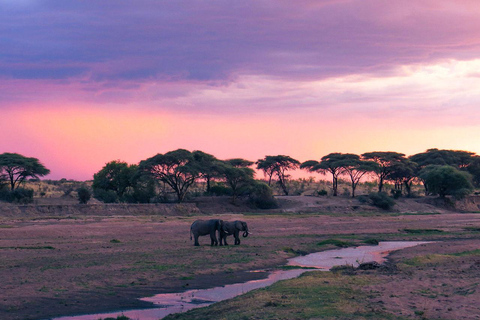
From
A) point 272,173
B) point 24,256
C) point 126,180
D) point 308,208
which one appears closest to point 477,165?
point 272,173

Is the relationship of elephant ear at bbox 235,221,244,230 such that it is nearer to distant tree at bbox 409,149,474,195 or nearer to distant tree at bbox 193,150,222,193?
distant tree at bbox 193,150,222,193

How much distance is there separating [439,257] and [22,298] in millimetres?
16117

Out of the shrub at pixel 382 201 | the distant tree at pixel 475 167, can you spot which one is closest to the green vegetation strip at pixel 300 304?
the shrub at pixel 382 201

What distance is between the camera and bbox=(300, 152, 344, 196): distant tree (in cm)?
8288

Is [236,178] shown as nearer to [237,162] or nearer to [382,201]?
[237,162]

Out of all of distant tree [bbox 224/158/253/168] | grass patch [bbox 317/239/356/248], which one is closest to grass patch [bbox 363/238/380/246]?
grass patch [bbox 317/239/356/248]

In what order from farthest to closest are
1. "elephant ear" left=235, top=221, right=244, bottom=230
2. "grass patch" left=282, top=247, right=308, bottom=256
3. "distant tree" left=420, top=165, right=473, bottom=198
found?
"distant tree" left=420, top=165, right=473, bottom=198 → "elephant ear" left=235, top=221, right=244, bottom=230 → "grass patch" left=282, top=247, right=308, bottom=256

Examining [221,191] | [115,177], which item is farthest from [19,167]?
[221,191]

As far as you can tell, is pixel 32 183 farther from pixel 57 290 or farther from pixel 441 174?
pixel 57 290

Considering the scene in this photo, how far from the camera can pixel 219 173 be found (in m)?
71.4

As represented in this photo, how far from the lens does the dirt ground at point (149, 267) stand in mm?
13906

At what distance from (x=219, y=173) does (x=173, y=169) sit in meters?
6.47

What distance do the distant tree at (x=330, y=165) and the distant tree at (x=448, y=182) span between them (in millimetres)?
13628

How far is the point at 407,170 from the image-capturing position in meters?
88.2
